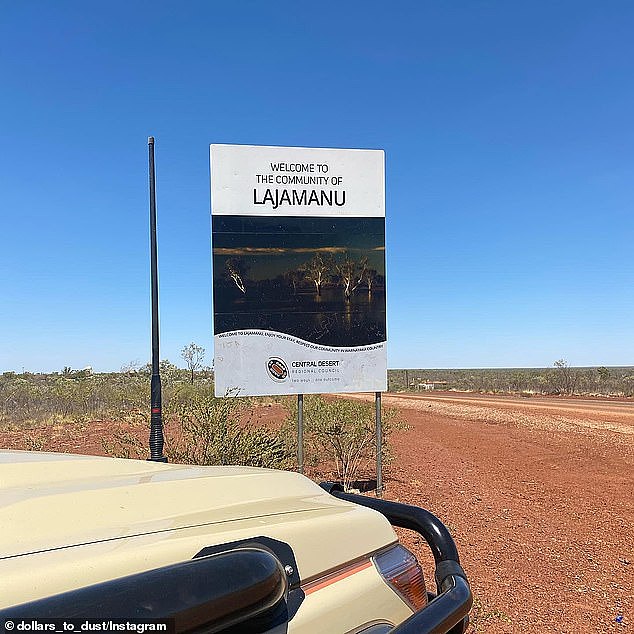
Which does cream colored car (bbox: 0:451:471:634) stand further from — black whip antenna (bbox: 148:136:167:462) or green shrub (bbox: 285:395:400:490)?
green shrub (bbox: 285:395:400:490)

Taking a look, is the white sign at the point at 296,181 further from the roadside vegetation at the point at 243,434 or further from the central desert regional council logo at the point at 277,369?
the roadside vegetation at the point at 243,434

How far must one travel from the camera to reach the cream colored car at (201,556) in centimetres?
108

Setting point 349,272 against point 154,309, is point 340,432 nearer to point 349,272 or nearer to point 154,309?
point 349,272

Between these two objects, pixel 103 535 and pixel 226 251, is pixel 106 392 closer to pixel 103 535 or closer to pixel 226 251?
pixel 226 251

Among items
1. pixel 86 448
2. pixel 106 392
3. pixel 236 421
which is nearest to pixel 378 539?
pixel 236 421

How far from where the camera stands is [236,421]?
8531 millimetres

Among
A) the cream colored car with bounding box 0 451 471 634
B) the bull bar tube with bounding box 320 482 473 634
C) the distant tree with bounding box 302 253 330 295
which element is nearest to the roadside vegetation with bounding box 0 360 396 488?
the distant tree with bounding box 302 253 330 295

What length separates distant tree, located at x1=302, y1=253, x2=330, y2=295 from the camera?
7930 mm

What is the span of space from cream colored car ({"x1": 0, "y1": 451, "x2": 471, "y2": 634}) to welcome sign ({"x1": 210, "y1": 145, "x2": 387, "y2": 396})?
223 inches

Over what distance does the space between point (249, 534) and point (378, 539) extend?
0.47 metres

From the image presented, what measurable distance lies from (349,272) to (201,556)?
6.94 meters

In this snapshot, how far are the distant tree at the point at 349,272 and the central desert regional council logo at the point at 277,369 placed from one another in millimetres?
1174

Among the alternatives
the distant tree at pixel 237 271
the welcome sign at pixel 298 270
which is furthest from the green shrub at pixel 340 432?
the distant tree at pixel 237 271

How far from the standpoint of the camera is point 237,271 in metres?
7.73
